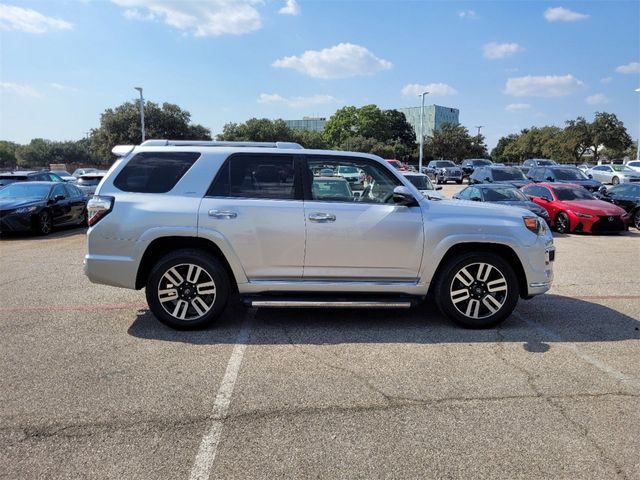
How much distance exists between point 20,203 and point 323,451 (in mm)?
12646

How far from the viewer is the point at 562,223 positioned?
13.8 m

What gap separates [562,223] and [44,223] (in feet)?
46.8

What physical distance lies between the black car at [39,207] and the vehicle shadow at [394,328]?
878 centimetres

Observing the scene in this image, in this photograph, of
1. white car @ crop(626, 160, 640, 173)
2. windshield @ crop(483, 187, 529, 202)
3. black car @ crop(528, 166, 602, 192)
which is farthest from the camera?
white car @ crop(626, 160, 640, 173)

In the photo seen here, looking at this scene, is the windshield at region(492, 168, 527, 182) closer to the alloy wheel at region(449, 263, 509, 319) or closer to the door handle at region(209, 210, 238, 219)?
the alloy wheel at region(449, 263, 509, 319)

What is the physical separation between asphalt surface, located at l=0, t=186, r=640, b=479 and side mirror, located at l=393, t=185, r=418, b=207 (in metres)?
1.34

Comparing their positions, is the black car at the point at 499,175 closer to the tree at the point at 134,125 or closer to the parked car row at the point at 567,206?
the parked car row at the point at 567,206

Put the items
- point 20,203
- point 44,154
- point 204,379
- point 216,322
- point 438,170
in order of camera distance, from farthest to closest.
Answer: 1. point 44,154
2. point 438,170
3. point 20,203
4. point 216,322
5. point 204,379

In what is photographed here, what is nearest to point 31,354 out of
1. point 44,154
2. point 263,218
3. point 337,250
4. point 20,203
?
point 263,218

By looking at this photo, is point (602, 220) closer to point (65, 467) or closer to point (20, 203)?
point (65, 467)

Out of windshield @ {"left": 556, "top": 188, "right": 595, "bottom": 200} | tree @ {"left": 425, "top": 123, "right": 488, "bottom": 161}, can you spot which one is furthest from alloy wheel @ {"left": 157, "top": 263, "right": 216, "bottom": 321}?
tree @ {"left": 425, "top": 123, "right": 488, "bottom": 161}

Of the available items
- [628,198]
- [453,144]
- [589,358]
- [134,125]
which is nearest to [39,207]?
[589,358]

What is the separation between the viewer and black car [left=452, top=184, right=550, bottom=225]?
43.3 feet

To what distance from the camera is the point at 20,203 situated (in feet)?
41.5
